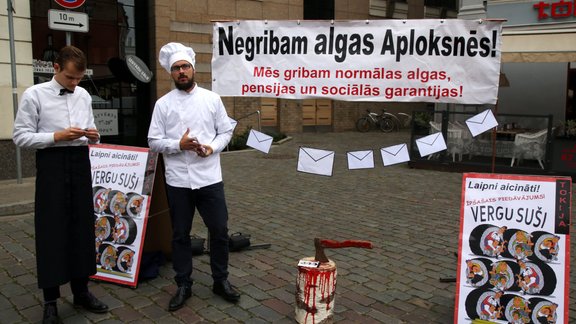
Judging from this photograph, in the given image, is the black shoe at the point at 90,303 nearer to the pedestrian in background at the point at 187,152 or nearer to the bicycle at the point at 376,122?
the pedestrian in background at the point at 187,152

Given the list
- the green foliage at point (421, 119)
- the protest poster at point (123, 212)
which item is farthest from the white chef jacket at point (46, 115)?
the green foliage at point (421, 119)

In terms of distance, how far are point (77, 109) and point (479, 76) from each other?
314cm

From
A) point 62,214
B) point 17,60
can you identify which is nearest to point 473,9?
point 17,60

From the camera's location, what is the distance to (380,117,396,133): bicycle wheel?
72.5 feet

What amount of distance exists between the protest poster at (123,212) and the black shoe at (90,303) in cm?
47

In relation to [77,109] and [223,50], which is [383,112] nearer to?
[223,50]

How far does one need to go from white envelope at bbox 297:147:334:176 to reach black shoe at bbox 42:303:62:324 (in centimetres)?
231

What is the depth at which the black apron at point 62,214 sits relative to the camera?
352cm

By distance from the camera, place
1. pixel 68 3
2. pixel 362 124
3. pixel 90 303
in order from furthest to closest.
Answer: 1. pixel 362 124
2. pixel 68 3
3. pixel 90 303

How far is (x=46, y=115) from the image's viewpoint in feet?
11.5

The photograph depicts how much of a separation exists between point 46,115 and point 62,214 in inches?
27.4

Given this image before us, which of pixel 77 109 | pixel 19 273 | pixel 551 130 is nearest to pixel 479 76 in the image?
pixel 77 109

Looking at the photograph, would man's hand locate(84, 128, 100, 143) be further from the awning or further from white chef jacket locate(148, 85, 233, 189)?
the awning

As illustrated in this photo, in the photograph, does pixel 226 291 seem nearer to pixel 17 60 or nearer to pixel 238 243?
pixel 238 243
